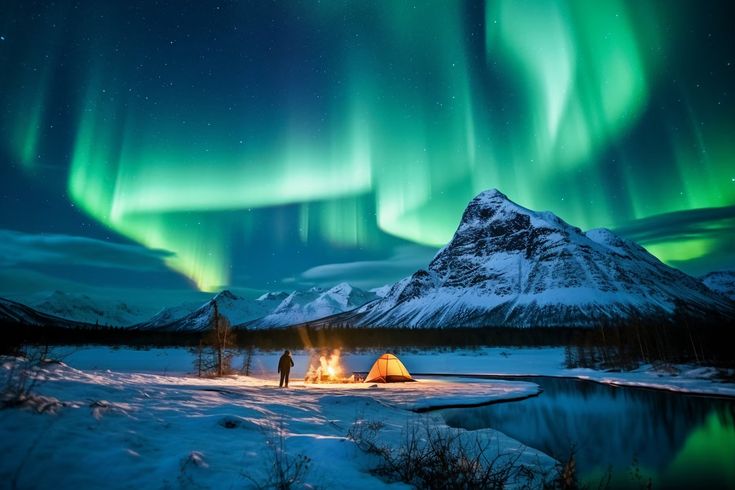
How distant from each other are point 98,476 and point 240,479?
2.22 metres

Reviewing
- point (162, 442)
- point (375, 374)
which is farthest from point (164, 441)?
point (375, 374)

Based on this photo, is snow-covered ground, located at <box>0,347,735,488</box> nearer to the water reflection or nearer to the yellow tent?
the water reflection

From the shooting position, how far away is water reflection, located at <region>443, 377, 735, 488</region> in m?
12.3

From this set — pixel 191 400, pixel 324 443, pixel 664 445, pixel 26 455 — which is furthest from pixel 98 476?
pixel 664 445

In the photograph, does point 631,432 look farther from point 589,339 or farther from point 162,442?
point 589,339

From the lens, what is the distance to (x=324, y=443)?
32.7ft

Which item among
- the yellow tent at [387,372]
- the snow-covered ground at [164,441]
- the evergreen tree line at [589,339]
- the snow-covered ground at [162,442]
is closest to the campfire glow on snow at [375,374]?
the yellow tent at [387,372]

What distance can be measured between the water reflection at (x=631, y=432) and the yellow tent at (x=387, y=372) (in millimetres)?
11583

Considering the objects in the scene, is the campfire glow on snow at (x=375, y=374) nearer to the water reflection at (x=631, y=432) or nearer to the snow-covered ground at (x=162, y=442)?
the water reflection at (x=631, y=432)

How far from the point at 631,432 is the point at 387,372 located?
20.4 meters

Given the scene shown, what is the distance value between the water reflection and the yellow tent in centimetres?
1158

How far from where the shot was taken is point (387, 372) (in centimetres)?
3553

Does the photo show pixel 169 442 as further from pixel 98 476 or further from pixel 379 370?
pixel 379 370

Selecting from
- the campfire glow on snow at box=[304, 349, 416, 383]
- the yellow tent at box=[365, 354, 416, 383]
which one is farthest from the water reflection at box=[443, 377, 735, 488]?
the campfire glow on snow at box=[304, 349, 416, 383]
